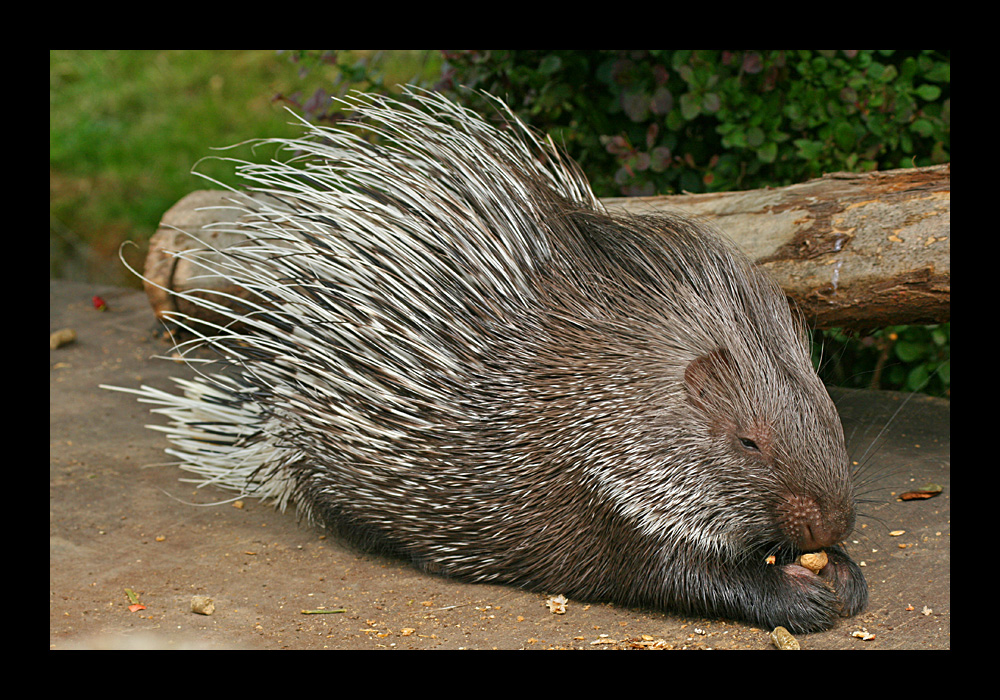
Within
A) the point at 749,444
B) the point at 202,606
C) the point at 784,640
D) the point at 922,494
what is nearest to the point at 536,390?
the point at 749,444

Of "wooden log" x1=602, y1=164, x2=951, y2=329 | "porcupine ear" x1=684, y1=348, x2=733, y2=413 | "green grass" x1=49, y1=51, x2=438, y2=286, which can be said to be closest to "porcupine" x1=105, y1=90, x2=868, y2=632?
"porcupine ear" x1=684, y1=348, x2=733, y2=413

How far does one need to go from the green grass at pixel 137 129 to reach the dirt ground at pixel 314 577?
9.58 ft

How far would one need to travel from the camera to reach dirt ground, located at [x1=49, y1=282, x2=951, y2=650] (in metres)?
2.68

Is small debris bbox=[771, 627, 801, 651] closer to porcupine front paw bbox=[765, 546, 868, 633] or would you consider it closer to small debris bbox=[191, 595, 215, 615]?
porcupine front paw bbox=[765, 546, 868, 633]

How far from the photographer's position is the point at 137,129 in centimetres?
789

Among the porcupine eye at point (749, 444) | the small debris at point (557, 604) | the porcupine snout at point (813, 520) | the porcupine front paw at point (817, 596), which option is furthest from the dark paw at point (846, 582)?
the small debris at point (557, 604)

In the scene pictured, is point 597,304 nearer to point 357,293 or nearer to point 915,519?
point 357,293

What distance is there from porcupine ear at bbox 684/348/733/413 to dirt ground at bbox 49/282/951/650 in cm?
65

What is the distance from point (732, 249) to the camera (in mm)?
3201

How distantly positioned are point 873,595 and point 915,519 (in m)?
0.53

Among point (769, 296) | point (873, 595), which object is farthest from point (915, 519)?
point (769, 296)

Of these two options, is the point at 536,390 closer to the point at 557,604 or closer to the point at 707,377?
the point at 707,377

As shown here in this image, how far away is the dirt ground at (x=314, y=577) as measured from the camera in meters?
2.68

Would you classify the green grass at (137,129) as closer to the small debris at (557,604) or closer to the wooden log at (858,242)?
the wooden log at (858,242)
